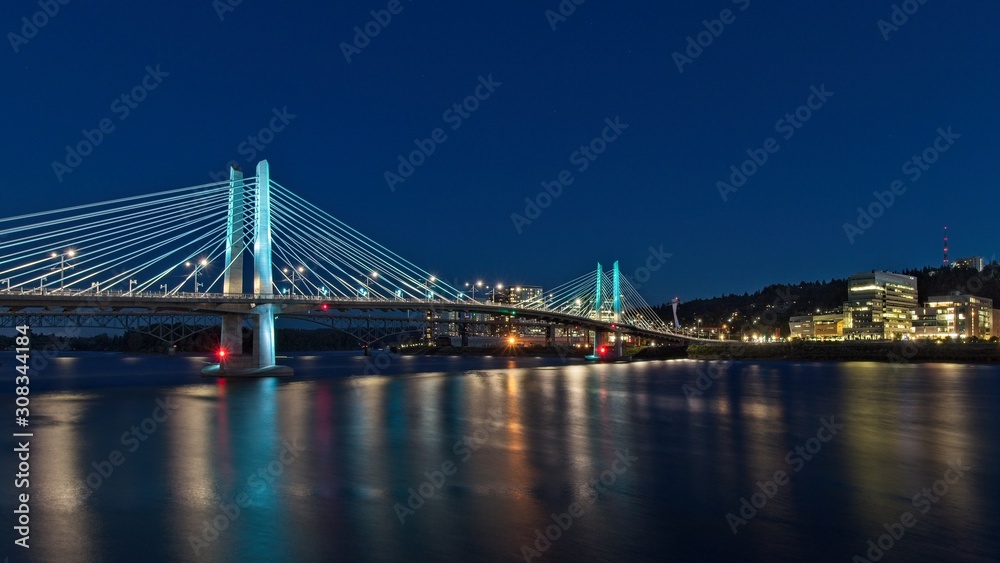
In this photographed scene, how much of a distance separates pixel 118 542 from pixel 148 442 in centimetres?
1077

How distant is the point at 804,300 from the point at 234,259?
137341mm

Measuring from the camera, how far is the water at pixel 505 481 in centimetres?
1063

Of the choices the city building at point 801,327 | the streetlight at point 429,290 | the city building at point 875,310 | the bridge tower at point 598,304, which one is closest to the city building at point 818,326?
the city building at point 801,327

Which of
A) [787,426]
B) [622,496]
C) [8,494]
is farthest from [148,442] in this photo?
[787,426]

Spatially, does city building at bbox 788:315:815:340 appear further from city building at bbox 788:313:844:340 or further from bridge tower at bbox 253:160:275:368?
bridge tower at bbox 253:160:275:368

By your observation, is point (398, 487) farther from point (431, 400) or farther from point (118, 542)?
point (431, 400)

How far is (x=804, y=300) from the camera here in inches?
6009

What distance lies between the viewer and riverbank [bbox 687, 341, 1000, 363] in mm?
69500

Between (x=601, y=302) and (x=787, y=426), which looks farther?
(x=601, y=302)

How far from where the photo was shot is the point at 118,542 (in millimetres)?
10711

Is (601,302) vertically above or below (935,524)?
above

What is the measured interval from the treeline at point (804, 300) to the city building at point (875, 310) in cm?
964

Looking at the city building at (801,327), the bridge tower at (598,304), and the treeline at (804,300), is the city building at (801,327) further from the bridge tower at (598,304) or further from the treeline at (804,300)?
the bridge tower at (598,304)

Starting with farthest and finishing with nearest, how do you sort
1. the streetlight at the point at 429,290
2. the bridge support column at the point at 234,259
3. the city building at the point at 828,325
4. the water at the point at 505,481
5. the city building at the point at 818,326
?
1. the city building at the point at 818,326
2. the city building at the point at 828,325
3. the streetlight at the point at 429,290
4. the bridge support column at the point at 234,259
5. the water at the point at 505,481
